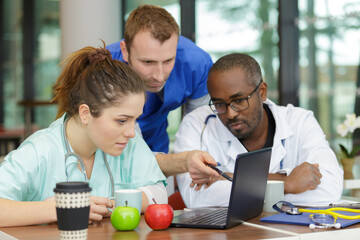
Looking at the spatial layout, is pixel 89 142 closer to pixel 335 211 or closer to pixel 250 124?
pixel 250 124

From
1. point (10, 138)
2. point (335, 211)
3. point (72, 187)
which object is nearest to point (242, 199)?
point (335, 211)

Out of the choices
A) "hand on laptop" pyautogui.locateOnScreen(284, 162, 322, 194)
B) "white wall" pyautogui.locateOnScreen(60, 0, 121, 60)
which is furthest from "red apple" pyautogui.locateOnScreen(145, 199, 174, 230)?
"white wall" pyautogui.locateOnScreen(60, 0, 121, 60)

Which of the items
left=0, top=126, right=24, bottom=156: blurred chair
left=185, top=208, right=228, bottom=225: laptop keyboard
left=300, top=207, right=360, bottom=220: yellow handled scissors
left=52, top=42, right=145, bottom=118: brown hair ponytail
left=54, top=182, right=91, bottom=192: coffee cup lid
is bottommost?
left=0, top=126, right=24, bottom=156: blurred chair

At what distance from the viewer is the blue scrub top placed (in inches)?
112

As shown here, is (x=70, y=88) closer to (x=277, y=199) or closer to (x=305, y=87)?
(x=277, y=199)

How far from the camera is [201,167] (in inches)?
70.0

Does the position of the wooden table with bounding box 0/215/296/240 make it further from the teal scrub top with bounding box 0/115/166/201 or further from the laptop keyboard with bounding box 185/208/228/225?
the teal scrub top with bounding box 0/115/166/201

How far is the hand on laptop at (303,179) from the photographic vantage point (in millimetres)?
2029

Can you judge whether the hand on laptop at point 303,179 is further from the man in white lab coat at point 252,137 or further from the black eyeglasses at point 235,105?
the black eyeglasses at point 235,105

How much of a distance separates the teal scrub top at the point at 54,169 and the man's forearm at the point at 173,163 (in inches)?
3.8

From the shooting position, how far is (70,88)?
1.90m

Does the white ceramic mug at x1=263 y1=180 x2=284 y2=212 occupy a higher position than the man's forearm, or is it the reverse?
the man's forearm

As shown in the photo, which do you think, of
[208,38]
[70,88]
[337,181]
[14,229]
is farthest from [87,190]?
[208,38]

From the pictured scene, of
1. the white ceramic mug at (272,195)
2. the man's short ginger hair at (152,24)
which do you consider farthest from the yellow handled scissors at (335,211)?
the man's short ginger hair at (152,24)
